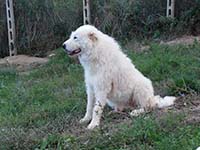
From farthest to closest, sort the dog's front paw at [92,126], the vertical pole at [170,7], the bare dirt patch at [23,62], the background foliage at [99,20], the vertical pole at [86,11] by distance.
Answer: the vertical pole at [86,11], the vertical pole at [170,7], the background foliage at [99,20], the bare dirt patch at [23,62], the dog's front paw at [92,126]

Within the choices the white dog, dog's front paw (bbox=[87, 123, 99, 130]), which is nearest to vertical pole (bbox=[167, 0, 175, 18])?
the white dog

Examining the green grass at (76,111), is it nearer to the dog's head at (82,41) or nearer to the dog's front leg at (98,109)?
the dog's front leg at (98,109)

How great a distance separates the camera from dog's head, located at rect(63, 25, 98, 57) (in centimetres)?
692

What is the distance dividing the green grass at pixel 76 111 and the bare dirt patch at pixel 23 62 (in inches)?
25.2

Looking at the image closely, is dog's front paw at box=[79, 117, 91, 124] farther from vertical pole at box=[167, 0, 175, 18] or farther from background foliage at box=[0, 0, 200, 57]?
vertical pole at box=[167, 0, 175, 18]

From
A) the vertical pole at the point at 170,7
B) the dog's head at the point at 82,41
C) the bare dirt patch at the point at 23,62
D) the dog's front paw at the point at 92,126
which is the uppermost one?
the dog's head at the point at 82,41

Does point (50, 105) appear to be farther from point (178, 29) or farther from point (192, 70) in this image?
point (178, 29)

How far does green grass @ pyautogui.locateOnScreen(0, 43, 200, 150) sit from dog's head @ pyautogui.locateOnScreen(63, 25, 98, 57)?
0.93m

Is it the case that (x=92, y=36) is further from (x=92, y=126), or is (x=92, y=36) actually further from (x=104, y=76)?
(x=92, y=126)

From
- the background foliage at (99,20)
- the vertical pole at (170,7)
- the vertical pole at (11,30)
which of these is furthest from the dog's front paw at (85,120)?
the vertical pole at (11,30)

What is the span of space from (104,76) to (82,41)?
0.52 m

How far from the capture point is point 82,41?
6.94 m

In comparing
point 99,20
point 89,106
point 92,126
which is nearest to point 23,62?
point 99,20

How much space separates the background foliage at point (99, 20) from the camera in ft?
44.4
